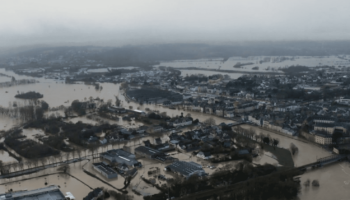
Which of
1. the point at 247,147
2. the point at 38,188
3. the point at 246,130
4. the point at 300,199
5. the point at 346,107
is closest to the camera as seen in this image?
the point at 300,199

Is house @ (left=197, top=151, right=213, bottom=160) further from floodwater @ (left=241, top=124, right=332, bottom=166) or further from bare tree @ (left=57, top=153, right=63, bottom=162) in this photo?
bare tree @ (left=57, top=153, right=63, bottom=162)

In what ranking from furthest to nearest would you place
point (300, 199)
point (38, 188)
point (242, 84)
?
point (242, 84), point (38, 188), point (300, 199)

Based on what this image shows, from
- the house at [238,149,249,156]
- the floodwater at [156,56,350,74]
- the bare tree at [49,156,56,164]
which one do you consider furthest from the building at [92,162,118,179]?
the floodwater at [156,56,350,74]

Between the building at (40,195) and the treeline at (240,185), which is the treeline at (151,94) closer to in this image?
the treeline at (240,185)

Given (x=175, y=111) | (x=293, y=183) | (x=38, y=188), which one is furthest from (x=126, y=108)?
(x=293, y=183)

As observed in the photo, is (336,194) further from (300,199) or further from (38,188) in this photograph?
(38,188)

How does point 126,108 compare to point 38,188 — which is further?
point 126,108
